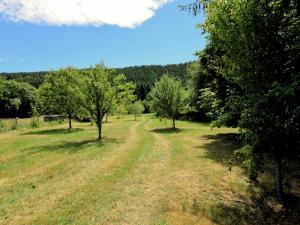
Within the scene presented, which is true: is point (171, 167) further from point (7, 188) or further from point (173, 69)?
point (173, 69)

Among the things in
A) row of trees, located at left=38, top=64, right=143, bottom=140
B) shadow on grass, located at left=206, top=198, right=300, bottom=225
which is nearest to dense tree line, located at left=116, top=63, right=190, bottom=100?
row of trees, located at left=38, top=64, right=143, bottom=140

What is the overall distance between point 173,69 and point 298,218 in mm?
172084

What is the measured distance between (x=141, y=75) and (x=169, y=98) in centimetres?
12776

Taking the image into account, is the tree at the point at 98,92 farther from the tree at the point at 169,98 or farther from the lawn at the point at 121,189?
the tree at the point at 169,98

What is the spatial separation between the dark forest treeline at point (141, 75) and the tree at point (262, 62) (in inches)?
4363

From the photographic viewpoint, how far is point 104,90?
843 inches

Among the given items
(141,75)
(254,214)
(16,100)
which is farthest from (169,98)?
(141,75)

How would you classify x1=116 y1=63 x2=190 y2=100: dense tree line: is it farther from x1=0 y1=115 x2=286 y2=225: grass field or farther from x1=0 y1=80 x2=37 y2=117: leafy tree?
x1=0 y1=115 x2=286 y2=225: grass field

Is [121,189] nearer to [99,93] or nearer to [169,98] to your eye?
[99,93]

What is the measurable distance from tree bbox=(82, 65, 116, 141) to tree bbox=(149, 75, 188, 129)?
38.3 feet

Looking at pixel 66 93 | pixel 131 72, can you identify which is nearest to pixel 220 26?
pixel 66 93

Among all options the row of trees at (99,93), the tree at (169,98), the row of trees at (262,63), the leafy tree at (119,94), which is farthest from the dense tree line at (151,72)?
the row of trees at (262,63)

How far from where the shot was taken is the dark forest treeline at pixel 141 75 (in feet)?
405

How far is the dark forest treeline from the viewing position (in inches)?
4862
